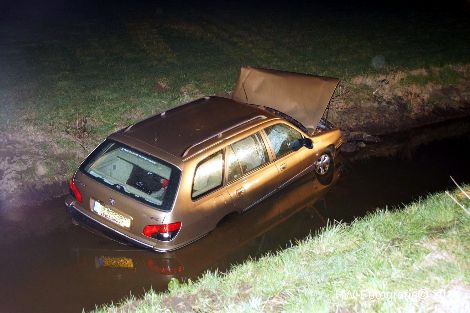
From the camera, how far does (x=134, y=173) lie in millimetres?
6598

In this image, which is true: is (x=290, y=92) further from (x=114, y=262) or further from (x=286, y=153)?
(x=114, y=262)

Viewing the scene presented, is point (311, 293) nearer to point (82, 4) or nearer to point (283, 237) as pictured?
point (283, 237)

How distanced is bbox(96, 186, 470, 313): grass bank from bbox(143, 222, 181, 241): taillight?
32.7 inches

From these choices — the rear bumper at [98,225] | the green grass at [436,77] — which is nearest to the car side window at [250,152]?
the rear bumper at [98,225]

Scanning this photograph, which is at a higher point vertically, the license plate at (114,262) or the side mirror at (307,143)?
the side mirror at (307,143)

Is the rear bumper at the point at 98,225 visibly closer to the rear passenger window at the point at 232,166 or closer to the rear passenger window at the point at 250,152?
the rear passenger window at the point at 232,166

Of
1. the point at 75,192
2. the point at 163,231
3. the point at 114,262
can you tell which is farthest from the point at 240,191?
the point at 75,192

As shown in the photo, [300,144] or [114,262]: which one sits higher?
[300,144]

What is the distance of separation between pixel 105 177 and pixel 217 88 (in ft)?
19.9

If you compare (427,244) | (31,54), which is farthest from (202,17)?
(427,244)

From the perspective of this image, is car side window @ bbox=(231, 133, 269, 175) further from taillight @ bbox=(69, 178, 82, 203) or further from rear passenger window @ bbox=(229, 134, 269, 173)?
taillight @ bbox=(69, 178, 82, 203)

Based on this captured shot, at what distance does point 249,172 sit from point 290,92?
2.46 metres

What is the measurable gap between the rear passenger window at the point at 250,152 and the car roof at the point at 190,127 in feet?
0.77

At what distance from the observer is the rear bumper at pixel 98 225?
641 centimetres
